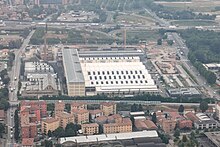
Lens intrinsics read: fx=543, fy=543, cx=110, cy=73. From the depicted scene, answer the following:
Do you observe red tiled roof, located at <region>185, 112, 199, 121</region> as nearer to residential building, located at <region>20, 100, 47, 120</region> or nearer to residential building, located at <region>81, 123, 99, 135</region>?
residential building, located at <region>81, 123, 99, 135</region>

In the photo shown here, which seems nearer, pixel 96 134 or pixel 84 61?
pixel 96 134

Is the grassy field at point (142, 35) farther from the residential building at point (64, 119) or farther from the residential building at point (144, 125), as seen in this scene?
the residential building at point (64, 119)

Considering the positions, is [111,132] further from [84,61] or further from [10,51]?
[10,51]

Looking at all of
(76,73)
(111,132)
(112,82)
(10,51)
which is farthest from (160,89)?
(10,51)

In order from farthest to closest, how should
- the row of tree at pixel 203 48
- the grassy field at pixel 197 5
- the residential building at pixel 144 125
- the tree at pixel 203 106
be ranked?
1. the grassy field at pixel 197 5
2. the row of tree at pixel 203 48
3. the tree at pixel 203 106
4. the residential building at pixel 144 125

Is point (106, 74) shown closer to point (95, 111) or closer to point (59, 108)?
point (95, 111)

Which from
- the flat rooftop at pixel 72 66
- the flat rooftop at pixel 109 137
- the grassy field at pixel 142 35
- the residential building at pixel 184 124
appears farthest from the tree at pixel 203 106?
the grassy field at pixel 142 35
